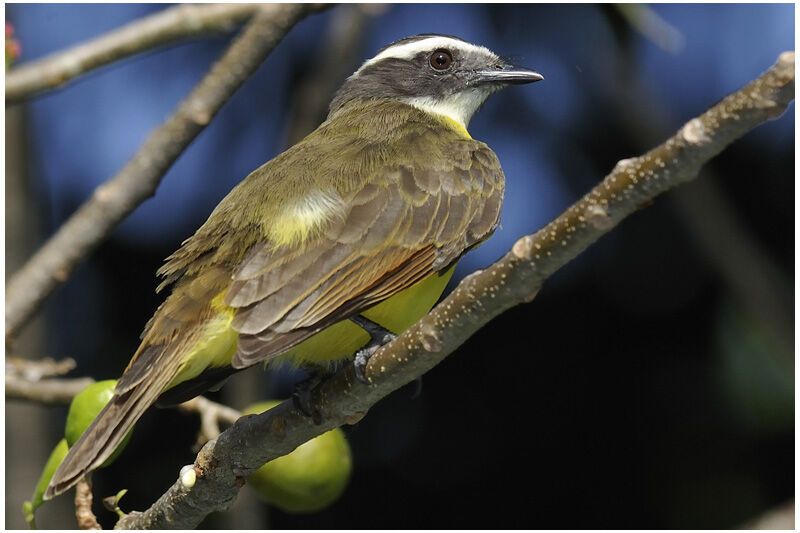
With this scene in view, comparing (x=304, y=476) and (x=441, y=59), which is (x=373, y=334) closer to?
(x=304, y=476)

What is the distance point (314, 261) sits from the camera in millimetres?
2814

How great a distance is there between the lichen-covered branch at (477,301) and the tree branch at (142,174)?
83cm

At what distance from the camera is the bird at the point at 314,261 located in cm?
266

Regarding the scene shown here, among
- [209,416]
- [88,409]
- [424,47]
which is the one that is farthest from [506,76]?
[88,409]

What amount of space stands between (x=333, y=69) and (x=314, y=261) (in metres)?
2.41

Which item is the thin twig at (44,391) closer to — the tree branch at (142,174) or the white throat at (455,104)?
the tree branch at (142,174)

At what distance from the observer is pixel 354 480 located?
636 centimetres

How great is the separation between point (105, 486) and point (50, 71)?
3.41 m

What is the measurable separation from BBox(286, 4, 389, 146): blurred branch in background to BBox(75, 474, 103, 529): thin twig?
219cm

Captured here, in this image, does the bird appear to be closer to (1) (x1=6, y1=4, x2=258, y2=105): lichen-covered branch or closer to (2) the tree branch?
(2) the tree branch

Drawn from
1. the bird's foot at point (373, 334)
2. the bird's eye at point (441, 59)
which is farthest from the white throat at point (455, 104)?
the bird's foot at point (373, 334)

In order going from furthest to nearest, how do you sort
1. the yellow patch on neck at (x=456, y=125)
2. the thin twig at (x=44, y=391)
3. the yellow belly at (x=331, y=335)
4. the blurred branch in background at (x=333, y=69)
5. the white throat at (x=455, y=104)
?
1. the blurred branch in background at (x=333, y=69)
2. the white throat at (x=455, y=104)
3. the yellow patch on neck at (x=456, y=125)
4. the thin twig at (x=44, y=391)
5. the yellow belly at (x=331, y=335)

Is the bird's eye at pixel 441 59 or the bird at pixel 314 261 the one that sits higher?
the bird's eye at pixel 441 59

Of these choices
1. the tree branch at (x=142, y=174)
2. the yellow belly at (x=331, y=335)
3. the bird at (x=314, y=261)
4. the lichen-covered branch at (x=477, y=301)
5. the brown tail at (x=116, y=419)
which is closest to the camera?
the lichen-covered branch at (x=477, y=301)
